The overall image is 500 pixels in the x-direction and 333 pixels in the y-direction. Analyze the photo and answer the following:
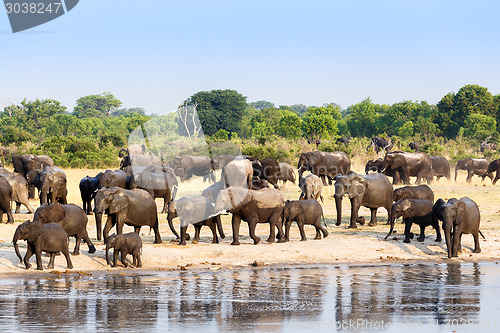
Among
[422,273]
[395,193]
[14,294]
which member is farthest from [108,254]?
[395,193]

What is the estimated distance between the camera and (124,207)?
16.4 m

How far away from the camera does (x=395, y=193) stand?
21094 millimetres

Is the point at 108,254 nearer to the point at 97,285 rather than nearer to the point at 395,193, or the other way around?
the point at 97,285

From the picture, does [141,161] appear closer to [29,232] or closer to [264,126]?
[29,232]

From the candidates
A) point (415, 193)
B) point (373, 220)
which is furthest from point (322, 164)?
point (415, 193)

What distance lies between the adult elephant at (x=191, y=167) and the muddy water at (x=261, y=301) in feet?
56.4

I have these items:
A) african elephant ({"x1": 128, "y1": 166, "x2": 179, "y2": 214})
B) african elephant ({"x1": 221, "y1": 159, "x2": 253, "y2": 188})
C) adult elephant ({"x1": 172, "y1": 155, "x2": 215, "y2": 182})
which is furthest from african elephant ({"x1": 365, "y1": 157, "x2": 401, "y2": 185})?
african elephant ({"x1": 128, "y1": 166, "x2": 179, "y2": 214})

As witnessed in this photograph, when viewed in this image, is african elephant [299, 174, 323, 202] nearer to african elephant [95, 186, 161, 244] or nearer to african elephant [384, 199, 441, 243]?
african elephant [384, 199, 441, 243]

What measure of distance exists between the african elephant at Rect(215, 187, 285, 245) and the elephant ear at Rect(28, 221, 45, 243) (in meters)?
4.35

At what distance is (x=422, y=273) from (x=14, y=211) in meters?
14.2

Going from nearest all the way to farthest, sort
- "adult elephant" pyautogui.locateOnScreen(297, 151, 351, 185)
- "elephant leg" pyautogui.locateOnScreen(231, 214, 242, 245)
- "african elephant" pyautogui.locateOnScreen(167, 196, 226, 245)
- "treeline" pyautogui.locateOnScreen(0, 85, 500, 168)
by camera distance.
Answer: "african elephant" pyautogui.locateOnScreen(167, 196, 226, 245) < "elephant leg" pyautogui.locateOnScreen(231, 214, 242, 245) < "adult elephant" pyautogui.locateOnScreen(297, 151, 351, 185) < "treeline" pyautogui.locateOnScreen(0, 85, 500, 168)

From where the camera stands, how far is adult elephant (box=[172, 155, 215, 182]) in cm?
3206

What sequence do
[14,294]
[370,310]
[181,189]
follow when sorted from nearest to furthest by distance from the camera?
[370,310] < [14,294] < [181,189]

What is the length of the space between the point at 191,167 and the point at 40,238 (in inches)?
731
